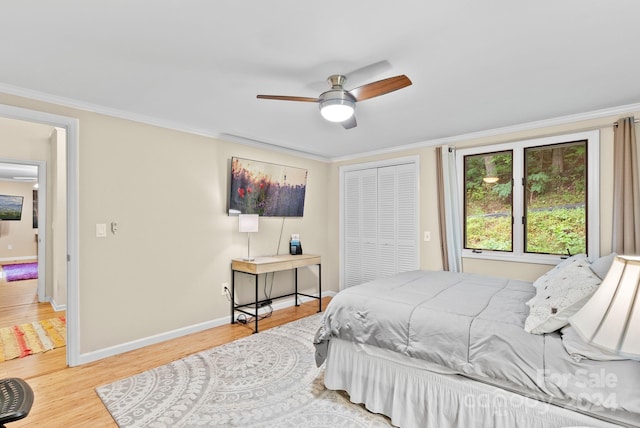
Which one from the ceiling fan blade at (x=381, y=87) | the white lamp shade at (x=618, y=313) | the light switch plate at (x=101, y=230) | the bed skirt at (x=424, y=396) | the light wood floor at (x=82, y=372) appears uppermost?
the ceiling fan blade at (x=381, y=87)

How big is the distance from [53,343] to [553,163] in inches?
225

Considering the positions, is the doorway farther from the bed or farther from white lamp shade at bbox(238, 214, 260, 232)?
the bed

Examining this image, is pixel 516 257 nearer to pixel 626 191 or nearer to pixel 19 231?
pixel 626 191

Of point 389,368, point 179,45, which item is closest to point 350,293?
point 389,368

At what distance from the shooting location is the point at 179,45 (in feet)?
6.31

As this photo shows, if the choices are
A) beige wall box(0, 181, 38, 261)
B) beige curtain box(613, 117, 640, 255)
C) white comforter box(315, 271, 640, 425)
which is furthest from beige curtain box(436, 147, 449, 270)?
beige wall box(0, 181, 38, 261)

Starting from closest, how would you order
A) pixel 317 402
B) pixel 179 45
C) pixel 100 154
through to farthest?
pixel 179 45 → pixel 317 402 → pixel 100 154

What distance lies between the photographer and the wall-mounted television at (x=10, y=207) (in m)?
8.33

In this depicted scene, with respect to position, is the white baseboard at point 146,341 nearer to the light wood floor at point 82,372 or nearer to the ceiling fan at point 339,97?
the light wood floor at point 82,372

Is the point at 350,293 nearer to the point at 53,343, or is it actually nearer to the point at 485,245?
the point at 485,245

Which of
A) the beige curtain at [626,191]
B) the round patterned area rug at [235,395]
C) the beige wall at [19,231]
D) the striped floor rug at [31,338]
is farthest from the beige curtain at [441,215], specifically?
the beige wall at [19,231]

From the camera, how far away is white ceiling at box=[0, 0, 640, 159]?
1622 mm

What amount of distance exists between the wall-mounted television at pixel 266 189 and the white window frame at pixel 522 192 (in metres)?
2.29

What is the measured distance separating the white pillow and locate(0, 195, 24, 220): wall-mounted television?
11.7m
